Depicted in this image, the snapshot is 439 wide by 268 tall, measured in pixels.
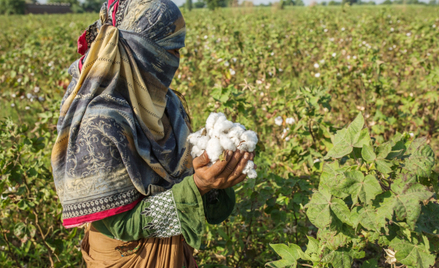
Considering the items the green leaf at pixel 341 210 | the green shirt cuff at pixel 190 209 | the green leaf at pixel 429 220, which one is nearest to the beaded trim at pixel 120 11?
the green shirt cuff at pixel 190 209

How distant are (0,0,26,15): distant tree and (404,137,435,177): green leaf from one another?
44120mm

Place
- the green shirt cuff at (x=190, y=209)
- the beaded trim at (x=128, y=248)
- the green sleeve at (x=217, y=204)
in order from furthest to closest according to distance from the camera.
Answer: the green sleeve at (x=217, y=204) < the beaded trim at (x=128, y=248) < the green shirt cuff at (x=190, y=209)

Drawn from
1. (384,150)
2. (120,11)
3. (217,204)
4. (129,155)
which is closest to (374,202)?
(384,150)

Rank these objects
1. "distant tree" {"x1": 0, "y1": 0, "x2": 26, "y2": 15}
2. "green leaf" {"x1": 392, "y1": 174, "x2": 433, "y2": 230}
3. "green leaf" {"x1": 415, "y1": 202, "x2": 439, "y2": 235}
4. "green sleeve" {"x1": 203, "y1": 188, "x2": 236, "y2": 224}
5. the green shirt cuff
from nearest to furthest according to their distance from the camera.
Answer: "green leaf" {"x1": 392, "y1": 174, "x2": 433, "y2": 230} → "green leaf" {"x1": 415, "y1": 202, "x2": 439, "y2": 235} → the green shirt cuff → "green sleeve" {"x1": 203, "y1": 188, "x2": 236, "y2": 224} → "distant tree" {"x1": 0, "y1": 0, "x2": 26, "y2": 15}

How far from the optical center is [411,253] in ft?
3.28

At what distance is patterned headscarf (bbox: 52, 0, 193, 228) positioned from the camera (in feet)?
3.38

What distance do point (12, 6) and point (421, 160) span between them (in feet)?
148

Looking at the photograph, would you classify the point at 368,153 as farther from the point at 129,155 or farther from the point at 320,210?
the point at 129,155

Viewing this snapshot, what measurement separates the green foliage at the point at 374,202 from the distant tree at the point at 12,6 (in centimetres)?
4399

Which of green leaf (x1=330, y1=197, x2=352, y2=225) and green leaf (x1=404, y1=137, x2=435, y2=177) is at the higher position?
green leaf (x1=404, y1=137, x2=435, y2=177)

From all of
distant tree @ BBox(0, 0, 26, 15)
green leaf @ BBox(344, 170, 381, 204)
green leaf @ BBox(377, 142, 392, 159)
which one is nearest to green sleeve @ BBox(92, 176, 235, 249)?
green leaf @ BBox(344, 170, 381, 204)

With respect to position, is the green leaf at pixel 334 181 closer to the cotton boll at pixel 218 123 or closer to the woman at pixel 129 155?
the woman at pixel 129 155

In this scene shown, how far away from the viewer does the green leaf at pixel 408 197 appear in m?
0.85

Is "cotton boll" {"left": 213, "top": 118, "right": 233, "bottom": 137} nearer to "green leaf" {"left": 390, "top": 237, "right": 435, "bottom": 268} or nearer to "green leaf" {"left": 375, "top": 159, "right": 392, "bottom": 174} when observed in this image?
"green leaf" {"left": 375, "top": 159, "right": 392, "bottom": 174}
